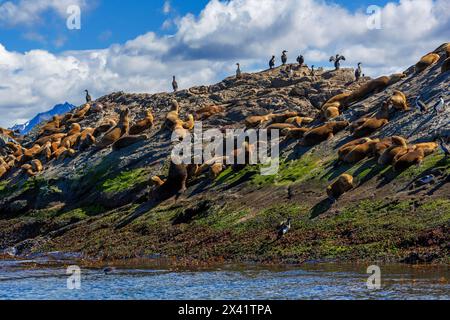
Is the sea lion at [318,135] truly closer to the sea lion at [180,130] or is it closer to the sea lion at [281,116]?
the sea lion at [281,116]

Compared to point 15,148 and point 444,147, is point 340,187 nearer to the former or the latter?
point 444,147

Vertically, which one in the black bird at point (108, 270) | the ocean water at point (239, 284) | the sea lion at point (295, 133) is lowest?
the ocean water at point (239, 284)

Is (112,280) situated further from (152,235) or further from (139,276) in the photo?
(152,235)

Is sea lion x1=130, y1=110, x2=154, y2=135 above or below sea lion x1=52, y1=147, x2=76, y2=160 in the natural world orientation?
above

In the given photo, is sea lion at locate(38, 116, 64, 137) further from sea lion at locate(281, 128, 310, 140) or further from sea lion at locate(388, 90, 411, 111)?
sea lion at locate(388, 90, 411, 111)

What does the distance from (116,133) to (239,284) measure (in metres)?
29.8

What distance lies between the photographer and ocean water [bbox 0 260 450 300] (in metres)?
22.0

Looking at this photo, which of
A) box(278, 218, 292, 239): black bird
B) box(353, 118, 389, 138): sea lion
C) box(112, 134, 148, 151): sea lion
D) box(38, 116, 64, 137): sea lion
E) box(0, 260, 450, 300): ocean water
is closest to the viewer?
box(0, 260, 450, 300): ocean water

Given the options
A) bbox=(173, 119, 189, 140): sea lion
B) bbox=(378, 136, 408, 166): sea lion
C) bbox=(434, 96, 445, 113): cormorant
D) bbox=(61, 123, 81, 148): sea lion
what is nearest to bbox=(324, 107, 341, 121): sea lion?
bbox=(434, 96, 445, 113): cormorant

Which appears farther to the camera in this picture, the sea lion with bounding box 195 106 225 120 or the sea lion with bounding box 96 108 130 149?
the sea lion with bounding box 195 106 225 120

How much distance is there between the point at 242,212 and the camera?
118ft

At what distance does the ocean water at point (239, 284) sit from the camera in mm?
22045

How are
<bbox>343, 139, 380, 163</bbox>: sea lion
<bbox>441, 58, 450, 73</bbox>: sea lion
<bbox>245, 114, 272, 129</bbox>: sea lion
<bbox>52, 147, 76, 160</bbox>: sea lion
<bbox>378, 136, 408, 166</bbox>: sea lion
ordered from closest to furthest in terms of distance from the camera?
<bbox>378, 136, 408, 166</bbox>: sea lion → <bbox>343, 139, 380, 163</bbox>: sea lion → <bbox>441, 58, 450, 73</bbox>: sea lion → <bbox>245, 114, 272, 129</bbox>: sea lion → <bbox>52, 147, 76, 160</bbox>: sea lion

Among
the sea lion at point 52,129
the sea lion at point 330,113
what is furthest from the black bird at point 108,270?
the sea lion at point 52,129
